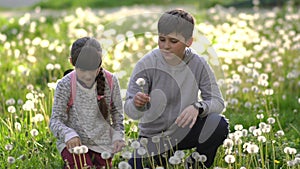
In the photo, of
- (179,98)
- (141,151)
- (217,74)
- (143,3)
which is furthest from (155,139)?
(143,3)

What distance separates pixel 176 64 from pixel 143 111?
1.00 feet

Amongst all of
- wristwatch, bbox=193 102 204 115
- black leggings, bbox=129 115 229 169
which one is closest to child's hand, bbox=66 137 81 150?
black leggings, bbox=129 115 229 169

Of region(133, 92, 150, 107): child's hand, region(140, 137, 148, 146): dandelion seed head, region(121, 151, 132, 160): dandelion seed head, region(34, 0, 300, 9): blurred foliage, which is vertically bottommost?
region(121, 151, 132, 160): dandelion seed head

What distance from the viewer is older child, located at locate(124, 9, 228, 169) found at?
3.77 m

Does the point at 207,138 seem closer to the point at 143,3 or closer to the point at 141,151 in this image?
the point at 141,151

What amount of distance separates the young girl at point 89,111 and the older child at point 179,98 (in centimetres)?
11

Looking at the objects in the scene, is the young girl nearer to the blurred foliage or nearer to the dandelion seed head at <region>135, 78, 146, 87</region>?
the dandelion seed head at <region>135, 78, 146, 87</region>

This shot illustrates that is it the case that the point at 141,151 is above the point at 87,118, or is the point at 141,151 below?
below

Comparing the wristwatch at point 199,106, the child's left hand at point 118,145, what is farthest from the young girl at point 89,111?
the wristwatch at point 199,106

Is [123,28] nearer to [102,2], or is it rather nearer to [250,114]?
[250,114]

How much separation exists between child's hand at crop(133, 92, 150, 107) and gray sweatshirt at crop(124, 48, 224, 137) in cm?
19

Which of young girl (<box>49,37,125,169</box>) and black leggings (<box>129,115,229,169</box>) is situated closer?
young girl (<box>49,37,125,169</box>)

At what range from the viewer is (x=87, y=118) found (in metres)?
3.74

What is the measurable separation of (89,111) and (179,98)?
487 millimetres
